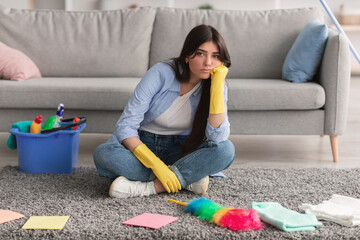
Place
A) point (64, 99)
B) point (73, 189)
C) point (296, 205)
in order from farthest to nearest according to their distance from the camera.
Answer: point (64, 99) < point (73, 189) < point (296, 205)

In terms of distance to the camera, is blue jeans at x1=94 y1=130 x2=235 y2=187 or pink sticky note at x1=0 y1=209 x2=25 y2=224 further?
blue jeans at x1=94 y1=130 x2=235 y2=187

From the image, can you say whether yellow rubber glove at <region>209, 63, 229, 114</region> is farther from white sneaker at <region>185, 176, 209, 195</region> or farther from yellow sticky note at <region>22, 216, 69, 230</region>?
yellow sticky note at <region>22, 216, 69, 230</region>

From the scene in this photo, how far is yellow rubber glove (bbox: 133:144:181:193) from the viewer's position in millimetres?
2117

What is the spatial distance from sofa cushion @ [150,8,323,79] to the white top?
3.84 ft

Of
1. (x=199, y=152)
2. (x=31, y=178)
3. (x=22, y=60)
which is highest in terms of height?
(x=22, y=60)

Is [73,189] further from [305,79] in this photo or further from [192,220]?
[305,79]

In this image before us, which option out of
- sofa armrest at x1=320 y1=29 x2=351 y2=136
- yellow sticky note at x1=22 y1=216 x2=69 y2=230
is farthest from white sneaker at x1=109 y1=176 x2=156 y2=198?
sofa armrest at x1=320 y1=29 x2=351 y2=136

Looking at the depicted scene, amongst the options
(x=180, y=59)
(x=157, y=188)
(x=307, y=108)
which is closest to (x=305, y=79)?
(x=307, y=108)

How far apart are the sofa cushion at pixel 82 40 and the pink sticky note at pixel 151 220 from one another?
1662mm

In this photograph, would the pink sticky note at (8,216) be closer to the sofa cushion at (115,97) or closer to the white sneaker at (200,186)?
the white sneaker at (200,186)

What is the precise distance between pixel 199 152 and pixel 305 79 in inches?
45.0

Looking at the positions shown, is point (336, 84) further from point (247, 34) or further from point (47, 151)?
point (47, 151)

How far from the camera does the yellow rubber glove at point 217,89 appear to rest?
2.12 m

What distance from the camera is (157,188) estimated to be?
86.7 inches
